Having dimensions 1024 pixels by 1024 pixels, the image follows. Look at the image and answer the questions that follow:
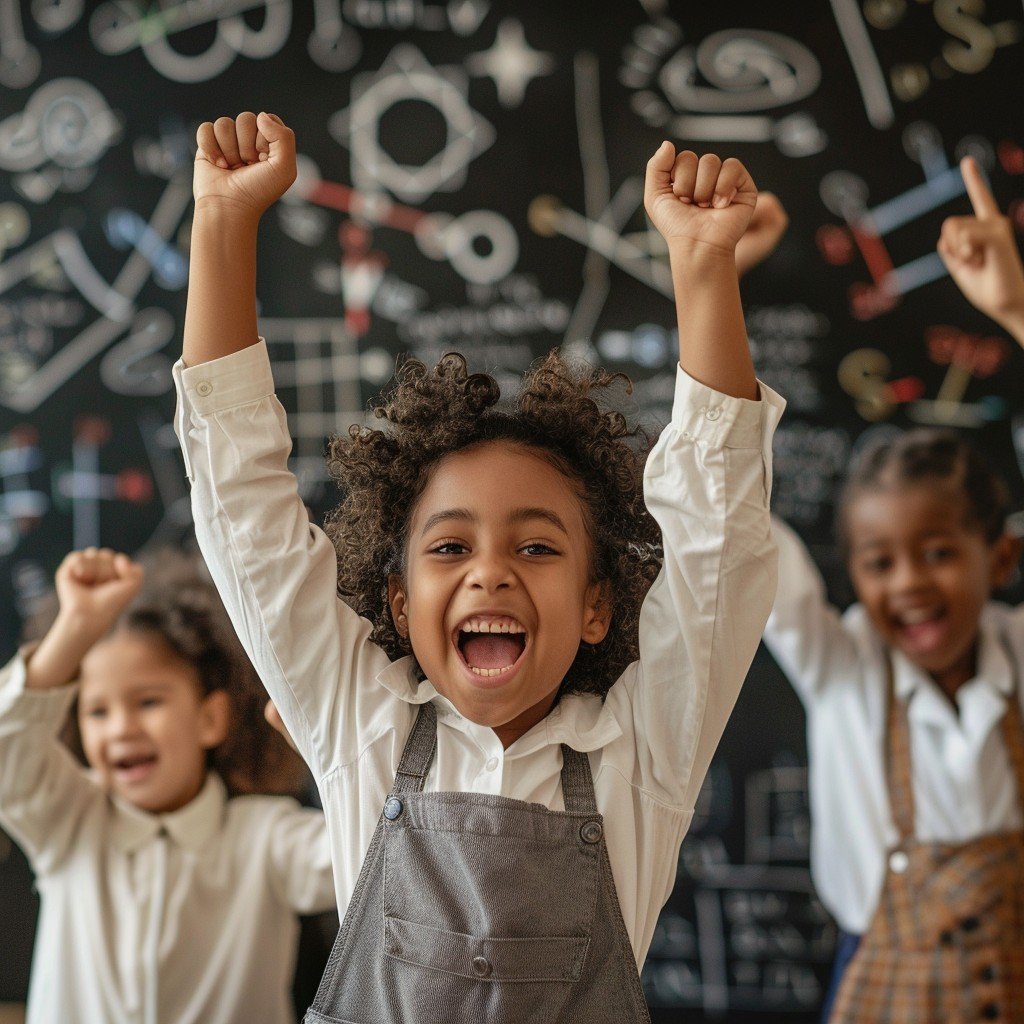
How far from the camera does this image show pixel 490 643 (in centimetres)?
111

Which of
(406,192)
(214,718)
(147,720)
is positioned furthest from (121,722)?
(406,192)

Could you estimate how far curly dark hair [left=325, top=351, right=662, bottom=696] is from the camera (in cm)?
122

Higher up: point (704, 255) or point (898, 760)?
point (704, 255)

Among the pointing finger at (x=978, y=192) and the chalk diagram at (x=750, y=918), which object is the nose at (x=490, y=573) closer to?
the pointing finger at (x=978, y=192)

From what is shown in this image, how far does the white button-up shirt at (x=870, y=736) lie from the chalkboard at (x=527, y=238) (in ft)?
0.33

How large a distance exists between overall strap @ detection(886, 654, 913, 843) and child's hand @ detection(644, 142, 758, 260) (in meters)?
1.40

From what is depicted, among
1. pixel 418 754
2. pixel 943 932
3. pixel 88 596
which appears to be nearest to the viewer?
pixel 418 754

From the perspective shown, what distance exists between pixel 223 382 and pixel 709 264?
0.43m

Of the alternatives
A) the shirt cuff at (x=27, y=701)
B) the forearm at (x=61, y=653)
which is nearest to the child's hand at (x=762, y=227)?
the forearm at (x=61, y=653)

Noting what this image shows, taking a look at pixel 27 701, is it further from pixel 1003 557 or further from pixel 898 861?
pixel 1003 557

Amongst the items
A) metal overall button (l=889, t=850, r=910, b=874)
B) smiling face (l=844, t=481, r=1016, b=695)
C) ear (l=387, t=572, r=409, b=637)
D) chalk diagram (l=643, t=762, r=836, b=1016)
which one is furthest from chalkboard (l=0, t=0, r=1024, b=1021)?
ear (l=387, t=572, r=409, b=637)

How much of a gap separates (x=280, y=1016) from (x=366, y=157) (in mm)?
1644

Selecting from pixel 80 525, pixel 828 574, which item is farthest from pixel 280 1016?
pixel 828 574

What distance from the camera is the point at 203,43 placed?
249cm
